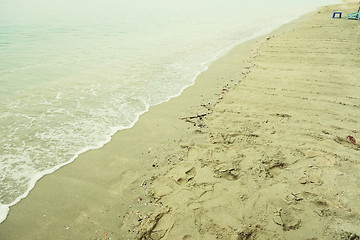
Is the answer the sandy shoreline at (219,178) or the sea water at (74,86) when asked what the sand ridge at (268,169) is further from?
the sea water at (74,86)

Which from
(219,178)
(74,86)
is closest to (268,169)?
(219,178)

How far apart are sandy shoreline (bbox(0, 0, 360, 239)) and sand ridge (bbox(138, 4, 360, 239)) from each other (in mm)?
16

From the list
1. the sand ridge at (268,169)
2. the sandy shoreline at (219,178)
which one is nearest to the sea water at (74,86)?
the sandy shoreline at (219,178)

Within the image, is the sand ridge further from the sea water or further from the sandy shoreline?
the sea water

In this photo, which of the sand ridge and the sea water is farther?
the sea water

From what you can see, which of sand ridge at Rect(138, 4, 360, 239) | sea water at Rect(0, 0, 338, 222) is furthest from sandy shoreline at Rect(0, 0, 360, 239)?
sea water at Rect(0, 0, 338, 222)

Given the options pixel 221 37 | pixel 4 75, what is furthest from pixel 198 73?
pixel 221 37

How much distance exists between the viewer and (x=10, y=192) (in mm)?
3357

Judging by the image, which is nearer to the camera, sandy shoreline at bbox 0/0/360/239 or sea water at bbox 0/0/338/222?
sandy shoreline at bbox 0/0/360/239

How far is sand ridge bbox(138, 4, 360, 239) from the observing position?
2.62 metres

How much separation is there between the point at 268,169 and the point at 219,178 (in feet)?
2.78

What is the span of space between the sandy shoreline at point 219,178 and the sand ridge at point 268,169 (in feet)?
0.05

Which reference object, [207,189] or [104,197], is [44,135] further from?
[207,189]

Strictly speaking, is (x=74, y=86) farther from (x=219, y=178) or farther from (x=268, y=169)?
(x=268, y=169)
